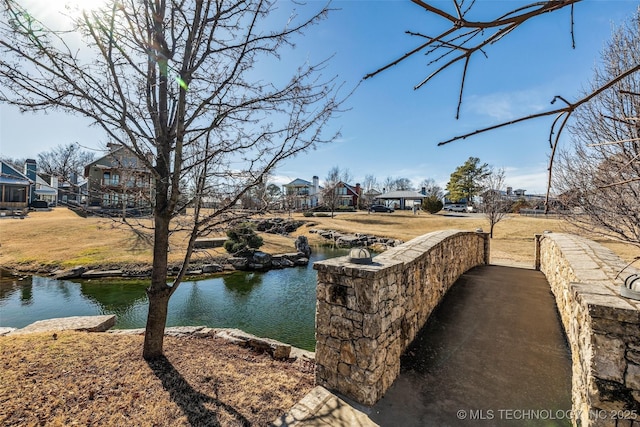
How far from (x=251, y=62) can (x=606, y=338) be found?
484cm

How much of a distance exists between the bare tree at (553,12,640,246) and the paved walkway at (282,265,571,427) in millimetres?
2478

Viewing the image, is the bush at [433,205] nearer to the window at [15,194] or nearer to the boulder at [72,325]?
the boulder at [72,325]

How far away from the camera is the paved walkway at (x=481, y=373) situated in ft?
9.00

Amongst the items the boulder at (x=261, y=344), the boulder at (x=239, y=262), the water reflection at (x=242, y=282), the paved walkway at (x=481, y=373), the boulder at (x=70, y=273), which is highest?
the paved walkway at (x=481, y=373)

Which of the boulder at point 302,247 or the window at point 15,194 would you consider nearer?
the boulder at point 302,247

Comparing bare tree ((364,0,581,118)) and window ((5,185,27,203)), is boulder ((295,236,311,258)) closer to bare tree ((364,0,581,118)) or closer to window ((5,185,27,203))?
bare tree ((364,0,581,118))

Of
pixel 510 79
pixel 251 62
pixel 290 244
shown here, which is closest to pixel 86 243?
pixel 290 244

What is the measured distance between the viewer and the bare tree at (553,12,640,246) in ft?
16.1

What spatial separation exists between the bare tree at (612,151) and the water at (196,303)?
668 centimetres

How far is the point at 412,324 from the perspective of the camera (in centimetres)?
404

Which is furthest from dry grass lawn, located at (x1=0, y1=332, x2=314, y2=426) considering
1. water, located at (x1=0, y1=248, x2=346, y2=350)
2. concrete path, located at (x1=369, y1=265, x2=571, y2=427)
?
water, located at (x1=0, y1=248, x2=346, y2=350)

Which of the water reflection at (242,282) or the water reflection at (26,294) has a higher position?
the water reflection at (242,282)

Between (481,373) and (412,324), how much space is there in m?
0.97

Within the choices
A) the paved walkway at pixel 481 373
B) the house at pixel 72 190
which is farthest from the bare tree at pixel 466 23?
the house at pixel 72 190
